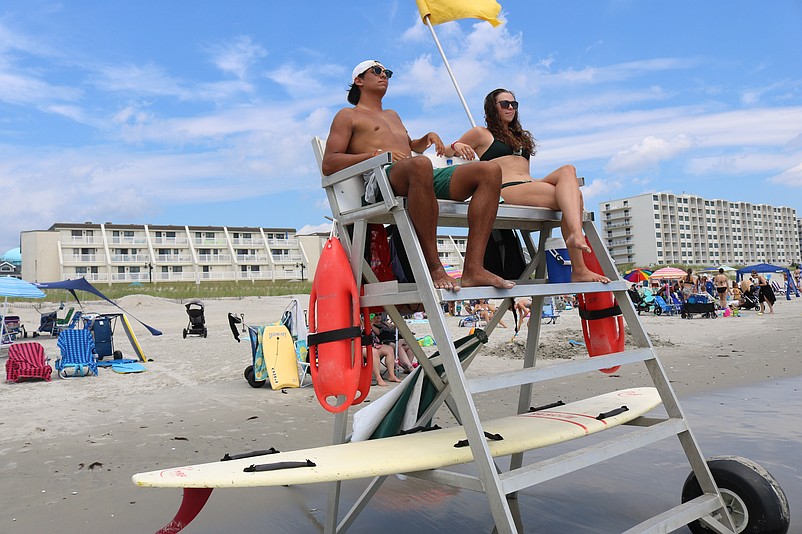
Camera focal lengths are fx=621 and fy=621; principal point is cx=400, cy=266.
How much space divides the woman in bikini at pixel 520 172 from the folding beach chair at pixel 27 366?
368 inches

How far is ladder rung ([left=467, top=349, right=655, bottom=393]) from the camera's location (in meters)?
2.47

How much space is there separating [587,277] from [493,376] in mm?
929

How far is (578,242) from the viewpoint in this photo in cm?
310

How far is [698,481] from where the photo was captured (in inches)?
121

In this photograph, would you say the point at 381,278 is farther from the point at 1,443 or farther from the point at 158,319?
the point at 158,319

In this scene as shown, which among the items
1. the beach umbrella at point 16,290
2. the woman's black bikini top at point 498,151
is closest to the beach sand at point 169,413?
the beach umbrella at point 16,290

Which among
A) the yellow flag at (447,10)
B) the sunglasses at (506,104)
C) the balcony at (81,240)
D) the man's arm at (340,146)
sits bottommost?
the man's arm at (340,146)

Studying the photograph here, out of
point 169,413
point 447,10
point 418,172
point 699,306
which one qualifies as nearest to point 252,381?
point 169,413

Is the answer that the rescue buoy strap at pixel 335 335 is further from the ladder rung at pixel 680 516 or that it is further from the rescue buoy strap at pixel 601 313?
the rescue buoy strap at pixel 601 313

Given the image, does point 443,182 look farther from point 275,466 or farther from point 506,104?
point 275,466

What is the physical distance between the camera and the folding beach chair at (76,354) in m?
10.7

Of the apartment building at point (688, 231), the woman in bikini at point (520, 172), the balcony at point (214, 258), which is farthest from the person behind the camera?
the apartment building at point (688, 231)

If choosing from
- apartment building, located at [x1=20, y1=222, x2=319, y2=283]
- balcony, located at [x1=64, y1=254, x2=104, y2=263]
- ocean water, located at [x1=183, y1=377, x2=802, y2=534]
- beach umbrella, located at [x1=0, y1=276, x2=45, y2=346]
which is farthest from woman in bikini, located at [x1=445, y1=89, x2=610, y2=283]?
balcony, located at [x1=64, y1=254, x2=104, y2=263]

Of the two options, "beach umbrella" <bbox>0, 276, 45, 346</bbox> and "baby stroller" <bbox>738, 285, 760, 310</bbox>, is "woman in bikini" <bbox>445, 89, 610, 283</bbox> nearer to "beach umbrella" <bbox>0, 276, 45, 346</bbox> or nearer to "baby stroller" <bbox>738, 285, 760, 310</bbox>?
"beach umbrella" <bbox>0, 276, 45, 346</bbox>
